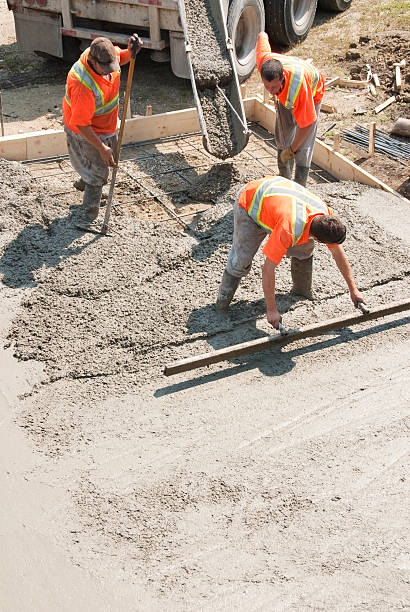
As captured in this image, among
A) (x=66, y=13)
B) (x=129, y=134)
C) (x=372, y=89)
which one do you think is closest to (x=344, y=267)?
(x=129, y=134)

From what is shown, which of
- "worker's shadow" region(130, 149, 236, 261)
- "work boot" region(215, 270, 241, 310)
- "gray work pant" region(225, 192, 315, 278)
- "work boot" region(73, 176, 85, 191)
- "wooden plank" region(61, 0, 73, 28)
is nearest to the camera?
"gray work pant" region(225, 192, 315, 278)

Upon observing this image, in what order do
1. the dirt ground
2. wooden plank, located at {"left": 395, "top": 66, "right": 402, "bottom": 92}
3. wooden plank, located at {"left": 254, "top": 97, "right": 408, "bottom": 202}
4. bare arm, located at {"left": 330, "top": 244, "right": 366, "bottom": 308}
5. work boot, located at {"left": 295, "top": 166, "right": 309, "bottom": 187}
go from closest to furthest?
1. the dirt ground
2. bare arm, located at {"left": 330, "top": 244, "right": 366, "bottom": 308}
3. work boot, located at {"left": 295, "top": 166, "right": 309, "bottom": 187}
4. wooden plank, located at {"left": 254, "top": 97, "right": 408, "bottom": 202}
5. wooden plank, located at {"left": 395, "top": 66, "right": 402, "bottom": 92}

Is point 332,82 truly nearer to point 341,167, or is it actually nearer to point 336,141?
point 336,141

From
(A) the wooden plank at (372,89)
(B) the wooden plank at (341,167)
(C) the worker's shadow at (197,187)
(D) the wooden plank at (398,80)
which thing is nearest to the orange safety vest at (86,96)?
(C) the worker's shadow at (197,187)

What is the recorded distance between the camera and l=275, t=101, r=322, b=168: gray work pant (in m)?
6.87

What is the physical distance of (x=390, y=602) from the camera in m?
3.67

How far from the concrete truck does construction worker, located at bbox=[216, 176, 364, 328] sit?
13.8ft

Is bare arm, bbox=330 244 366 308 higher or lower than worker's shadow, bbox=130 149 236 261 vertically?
higher

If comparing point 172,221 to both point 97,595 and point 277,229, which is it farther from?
point 97,595

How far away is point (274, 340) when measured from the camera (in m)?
5.22

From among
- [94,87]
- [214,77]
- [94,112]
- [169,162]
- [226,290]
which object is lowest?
[169,162]

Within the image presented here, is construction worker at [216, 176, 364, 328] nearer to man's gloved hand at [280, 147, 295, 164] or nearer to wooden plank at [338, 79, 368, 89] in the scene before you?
man's gloved hand at [280, 147, 295, 164]

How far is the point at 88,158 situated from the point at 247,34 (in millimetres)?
4185

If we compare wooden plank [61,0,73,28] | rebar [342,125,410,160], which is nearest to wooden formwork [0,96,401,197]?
rebar [342,125,410,160]
